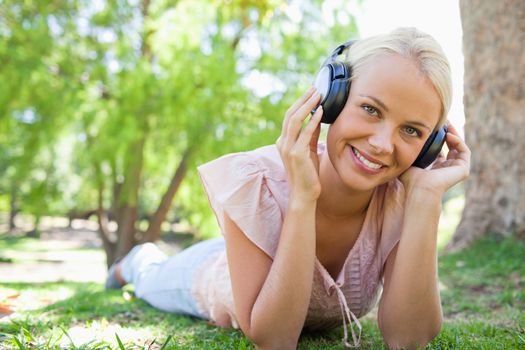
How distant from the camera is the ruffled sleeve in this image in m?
1.88

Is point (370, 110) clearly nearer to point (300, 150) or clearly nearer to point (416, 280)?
point (300, 150)

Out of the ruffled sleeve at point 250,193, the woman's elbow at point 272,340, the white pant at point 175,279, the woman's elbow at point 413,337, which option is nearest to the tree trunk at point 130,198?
the white pant at point 175,279

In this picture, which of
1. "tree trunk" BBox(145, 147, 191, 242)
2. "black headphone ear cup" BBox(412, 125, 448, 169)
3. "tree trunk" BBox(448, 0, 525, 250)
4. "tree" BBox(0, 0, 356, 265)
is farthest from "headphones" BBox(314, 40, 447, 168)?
"tree trunk" BBox(145, 147, 191, 242)

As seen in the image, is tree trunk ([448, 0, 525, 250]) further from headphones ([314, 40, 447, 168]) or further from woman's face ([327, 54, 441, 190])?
woman's face ([327, 54, 441, 190])

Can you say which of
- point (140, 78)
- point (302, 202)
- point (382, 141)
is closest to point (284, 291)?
point (302, 202)

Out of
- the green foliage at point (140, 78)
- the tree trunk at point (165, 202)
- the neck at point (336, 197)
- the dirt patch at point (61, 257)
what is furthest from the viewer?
the dirt patch at point (61, 257)

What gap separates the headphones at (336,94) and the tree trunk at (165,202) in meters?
8.60

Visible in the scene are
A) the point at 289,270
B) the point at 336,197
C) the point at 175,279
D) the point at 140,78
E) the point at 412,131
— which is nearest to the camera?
the point at 289,270

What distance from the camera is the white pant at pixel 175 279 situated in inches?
123

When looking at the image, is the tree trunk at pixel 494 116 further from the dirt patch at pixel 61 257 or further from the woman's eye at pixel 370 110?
the dirt patch at pixel 61 257

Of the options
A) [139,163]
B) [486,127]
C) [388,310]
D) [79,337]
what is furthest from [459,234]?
[139,163]

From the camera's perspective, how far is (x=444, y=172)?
6.56ft

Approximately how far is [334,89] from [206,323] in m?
1.60

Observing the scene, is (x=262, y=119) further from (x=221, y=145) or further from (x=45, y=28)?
(x=45, y=28)
